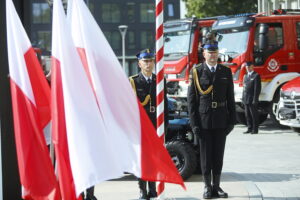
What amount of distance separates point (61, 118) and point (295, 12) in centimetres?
1399

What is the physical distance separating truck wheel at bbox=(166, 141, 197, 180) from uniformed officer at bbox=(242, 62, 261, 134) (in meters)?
6.94

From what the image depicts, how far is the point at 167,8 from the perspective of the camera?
80.2 metres

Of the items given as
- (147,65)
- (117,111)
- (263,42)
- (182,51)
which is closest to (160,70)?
(147,65)

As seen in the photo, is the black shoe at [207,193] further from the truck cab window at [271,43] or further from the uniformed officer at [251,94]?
the truck cab window at [271,43]

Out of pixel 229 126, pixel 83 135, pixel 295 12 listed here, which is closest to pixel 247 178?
pixel 229 126

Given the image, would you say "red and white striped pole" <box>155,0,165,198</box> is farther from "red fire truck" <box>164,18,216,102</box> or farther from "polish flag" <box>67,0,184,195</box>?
"red fire truck" <box>164,18,216,102</box>

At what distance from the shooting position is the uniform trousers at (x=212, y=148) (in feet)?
24.9

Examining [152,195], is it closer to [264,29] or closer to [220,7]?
[264,29]

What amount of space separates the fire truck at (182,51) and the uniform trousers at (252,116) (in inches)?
131

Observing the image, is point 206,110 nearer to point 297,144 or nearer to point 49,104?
point 49,104

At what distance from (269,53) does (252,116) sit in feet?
7.01

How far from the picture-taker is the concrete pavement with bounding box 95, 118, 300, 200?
7.91 metres

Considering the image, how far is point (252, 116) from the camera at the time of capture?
1561 centimetres

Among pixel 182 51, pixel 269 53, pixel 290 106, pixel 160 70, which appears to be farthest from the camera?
pixel 182 51
